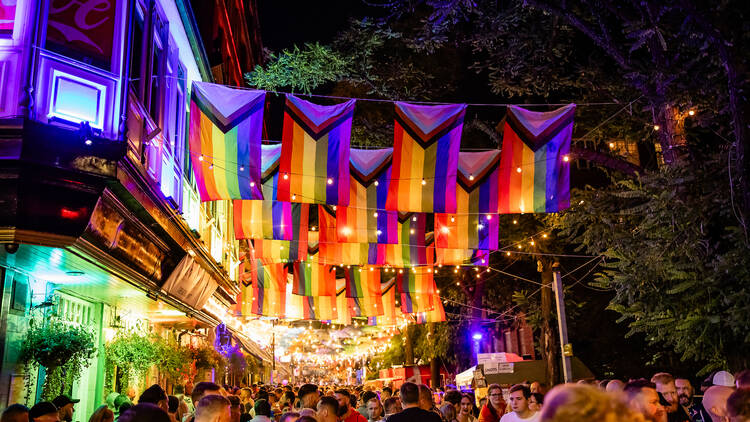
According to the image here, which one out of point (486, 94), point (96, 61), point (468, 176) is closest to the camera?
point (96, 61)

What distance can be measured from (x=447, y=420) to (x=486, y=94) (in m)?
14.2

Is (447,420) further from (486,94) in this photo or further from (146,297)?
(486,94)

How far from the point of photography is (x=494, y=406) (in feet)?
33.4

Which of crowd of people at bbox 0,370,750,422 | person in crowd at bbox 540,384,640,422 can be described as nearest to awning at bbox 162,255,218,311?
crowd of people at bbox 0,370,750,422

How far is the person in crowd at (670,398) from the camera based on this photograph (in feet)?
23.7

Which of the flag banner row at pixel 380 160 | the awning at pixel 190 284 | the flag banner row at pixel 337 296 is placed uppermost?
the flag banner row at pixel 380 160

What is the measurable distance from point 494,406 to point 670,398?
3.40 m

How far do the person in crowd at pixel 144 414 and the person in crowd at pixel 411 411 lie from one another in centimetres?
327

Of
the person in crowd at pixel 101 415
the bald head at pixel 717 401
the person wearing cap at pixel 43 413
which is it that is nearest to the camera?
the bald head at pixel 717 401

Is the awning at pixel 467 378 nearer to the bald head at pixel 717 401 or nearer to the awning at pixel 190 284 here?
the awning at pixel 190 284

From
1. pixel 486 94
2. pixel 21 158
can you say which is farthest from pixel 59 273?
pixel 486 94

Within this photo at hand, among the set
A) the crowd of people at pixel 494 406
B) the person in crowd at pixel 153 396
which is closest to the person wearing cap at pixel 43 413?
the crowd of people at pixel 494 406

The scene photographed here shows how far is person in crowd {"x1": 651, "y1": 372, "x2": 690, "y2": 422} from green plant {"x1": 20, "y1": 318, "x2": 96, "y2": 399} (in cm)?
780

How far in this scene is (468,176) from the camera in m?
13.5
